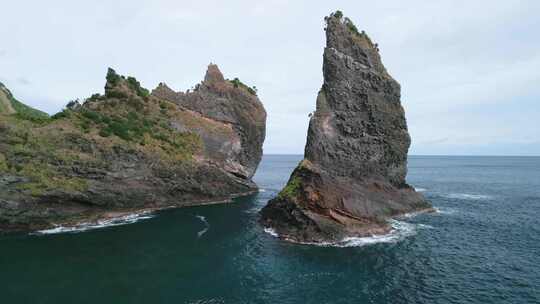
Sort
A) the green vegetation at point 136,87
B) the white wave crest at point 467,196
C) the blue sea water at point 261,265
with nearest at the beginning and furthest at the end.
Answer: the blue sea water at point 261,265 → the white wave crest at point 467,196 → the green vegetation at point 136,87

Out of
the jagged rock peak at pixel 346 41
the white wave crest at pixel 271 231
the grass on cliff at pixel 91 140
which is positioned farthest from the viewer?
the jagged rock peak at pixel 346 41

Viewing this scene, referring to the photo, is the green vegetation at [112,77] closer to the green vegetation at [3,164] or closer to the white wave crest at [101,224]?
the green vegetation at [3,164]

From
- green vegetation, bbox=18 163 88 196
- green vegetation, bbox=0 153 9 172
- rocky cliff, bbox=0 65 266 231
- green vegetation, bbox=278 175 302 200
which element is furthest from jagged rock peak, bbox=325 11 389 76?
green vegetation, bbox=0 153 9 172

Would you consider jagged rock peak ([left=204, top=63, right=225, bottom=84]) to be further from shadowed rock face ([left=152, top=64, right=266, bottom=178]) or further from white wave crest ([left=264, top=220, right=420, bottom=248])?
white wave crest ([left=264, top=220, right=420, bottom=248])

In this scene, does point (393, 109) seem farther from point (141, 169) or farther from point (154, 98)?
point (154, 98)

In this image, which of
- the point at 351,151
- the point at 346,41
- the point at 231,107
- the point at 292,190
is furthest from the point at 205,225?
the point at 231,107

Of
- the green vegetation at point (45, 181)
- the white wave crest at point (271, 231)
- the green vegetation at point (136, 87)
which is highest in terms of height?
the green vegetation at point (136, 87)

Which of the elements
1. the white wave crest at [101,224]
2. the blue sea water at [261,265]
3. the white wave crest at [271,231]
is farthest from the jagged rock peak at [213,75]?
the white wave crest at [271,231]
